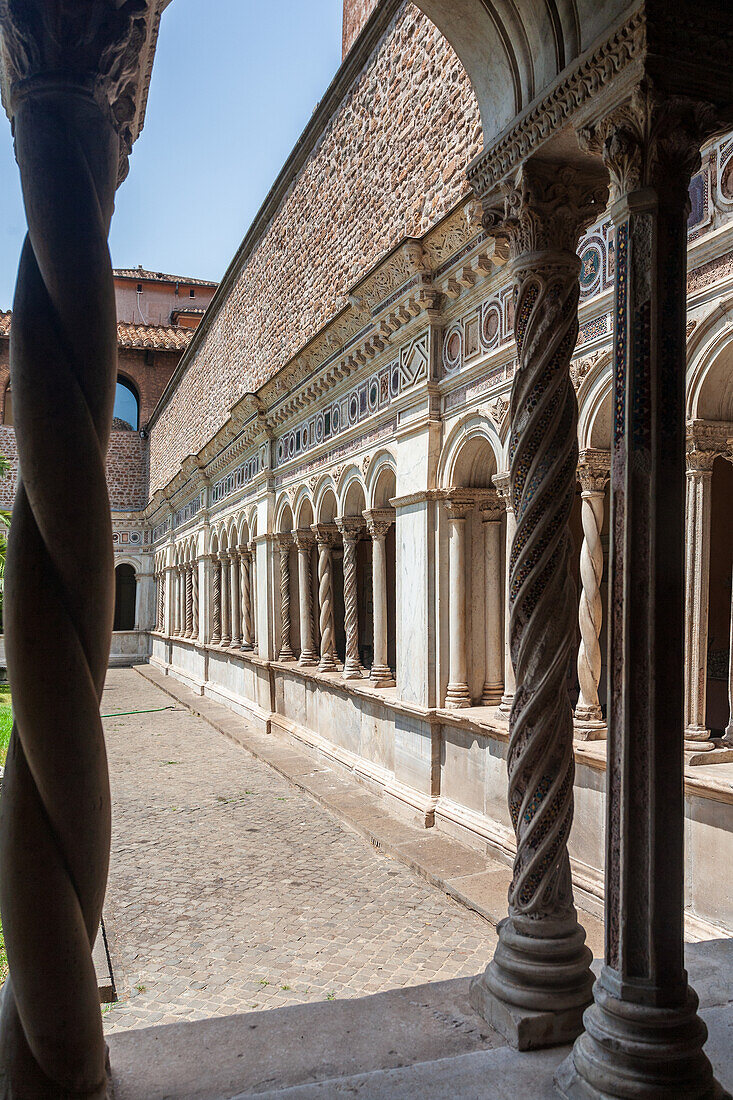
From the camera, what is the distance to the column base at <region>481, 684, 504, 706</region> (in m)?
7.73

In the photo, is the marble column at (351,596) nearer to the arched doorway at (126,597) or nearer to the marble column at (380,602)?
the marble column at (380,602)

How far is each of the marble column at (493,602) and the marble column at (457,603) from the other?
7.1 inches

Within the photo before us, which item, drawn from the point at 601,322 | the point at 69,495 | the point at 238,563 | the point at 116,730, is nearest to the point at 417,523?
the point at 601,322

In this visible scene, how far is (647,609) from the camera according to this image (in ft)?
7.73

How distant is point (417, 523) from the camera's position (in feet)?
26.8

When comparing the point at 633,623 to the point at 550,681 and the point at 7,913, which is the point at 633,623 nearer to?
the point at 550,681

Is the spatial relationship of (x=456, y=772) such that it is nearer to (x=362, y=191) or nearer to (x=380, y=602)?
(x=380, y=602)

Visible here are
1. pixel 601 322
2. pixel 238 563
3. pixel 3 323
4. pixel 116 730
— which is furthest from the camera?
pixel 3 323

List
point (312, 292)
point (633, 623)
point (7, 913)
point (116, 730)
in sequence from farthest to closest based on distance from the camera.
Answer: point (116, 730) < point (312, 292) < point (633, 623) < point (7, 913)

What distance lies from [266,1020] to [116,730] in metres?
12.6

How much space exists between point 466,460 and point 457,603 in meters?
1.26

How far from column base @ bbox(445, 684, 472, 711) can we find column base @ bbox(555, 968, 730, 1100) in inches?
210

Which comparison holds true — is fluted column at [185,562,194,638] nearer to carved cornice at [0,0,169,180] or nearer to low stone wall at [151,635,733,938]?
low stone wall at [151,635,733,938]

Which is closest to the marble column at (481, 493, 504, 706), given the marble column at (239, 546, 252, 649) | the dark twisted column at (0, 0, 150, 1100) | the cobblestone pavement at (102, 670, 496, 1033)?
the cobblestone pavement at (102, 670, 496, 1033)
